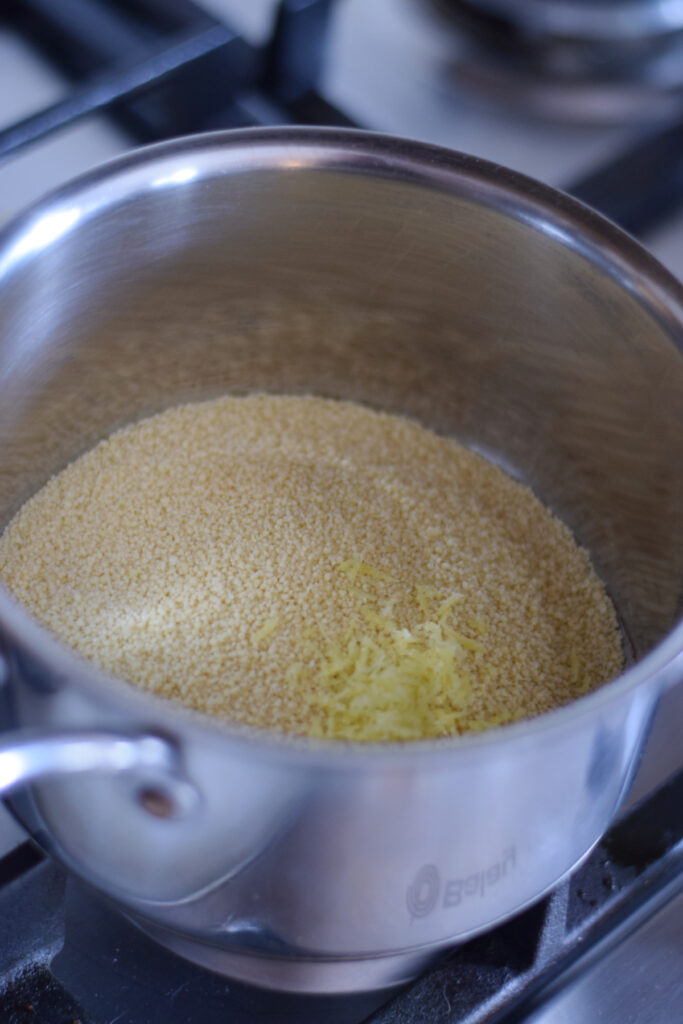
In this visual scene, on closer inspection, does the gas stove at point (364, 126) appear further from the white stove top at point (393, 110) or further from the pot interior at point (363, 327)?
the pot interior at point (363, 327)

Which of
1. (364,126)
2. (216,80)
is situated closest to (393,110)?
(364,126)

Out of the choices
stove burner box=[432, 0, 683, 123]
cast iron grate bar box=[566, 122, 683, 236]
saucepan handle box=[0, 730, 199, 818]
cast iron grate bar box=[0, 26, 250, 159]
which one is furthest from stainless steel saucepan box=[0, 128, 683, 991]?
stove burner box=[432, 0, 683, 123]

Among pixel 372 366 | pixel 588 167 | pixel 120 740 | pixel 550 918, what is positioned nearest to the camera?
pixel 120 740

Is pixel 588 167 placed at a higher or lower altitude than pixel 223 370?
higher

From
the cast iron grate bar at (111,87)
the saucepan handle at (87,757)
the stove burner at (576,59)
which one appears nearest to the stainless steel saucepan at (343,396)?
the saucepan handle at (87,757)

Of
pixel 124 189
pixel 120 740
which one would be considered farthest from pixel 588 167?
pixel 120 740

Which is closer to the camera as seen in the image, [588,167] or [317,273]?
[317,273]

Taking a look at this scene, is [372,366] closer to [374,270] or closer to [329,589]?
[374,270]
